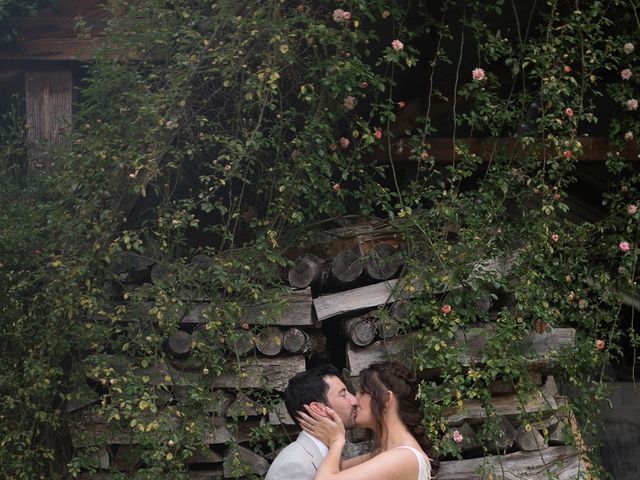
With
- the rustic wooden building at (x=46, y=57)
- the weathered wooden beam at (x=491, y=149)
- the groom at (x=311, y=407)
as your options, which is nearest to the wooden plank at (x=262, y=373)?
the groom at (x=311, y=407)

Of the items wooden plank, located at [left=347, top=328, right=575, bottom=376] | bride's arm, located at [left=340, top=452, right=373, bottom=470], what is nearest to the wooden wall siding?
wooden plank, located at [left=347, top=328, right=575, bottom=376]

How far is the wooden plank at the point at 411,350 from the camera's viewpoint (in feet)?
15.5

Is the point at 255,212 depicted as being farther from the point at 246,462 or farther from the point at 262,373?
the point at 246,462

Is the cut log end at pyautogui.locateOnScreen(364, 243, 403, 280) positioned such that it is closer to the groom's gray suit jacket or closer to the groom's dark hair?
the groom's dark hair

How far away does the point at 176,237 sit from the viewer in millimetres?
4770

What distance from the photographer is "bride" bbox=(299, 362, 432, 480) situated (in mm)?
3838

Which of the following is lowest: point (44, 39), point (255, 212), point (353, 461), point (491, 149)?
point (353, 461)

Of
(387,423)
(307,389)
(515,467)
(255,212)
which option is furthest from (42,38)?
(515,467)

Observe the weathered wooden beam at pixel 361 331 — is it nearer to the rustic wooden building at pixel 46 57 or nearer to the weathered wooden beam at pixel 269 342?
the weathered wooden beam at pixel 269 342

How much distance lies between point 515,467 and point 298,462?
4.56 ft

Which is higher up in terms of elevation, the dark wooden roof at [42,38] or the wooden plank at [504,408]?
the dark wooden roof at [42,38]

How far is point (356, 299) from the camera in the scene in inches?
191

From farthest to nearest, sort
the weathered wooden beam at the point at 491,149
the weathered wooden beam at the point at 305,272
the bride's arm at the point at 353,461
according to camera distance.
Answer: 1. the weathered wooden beam at the point at 491,149
2. the weathered wooden beam at the point at 305,272
3. the bride's arm at the point at 353,461

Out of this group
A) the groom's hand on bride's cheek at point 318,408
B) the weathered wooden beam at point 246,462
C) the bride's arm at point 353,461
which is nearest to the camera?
the groom's hand on bride's cheek at point 318,408
